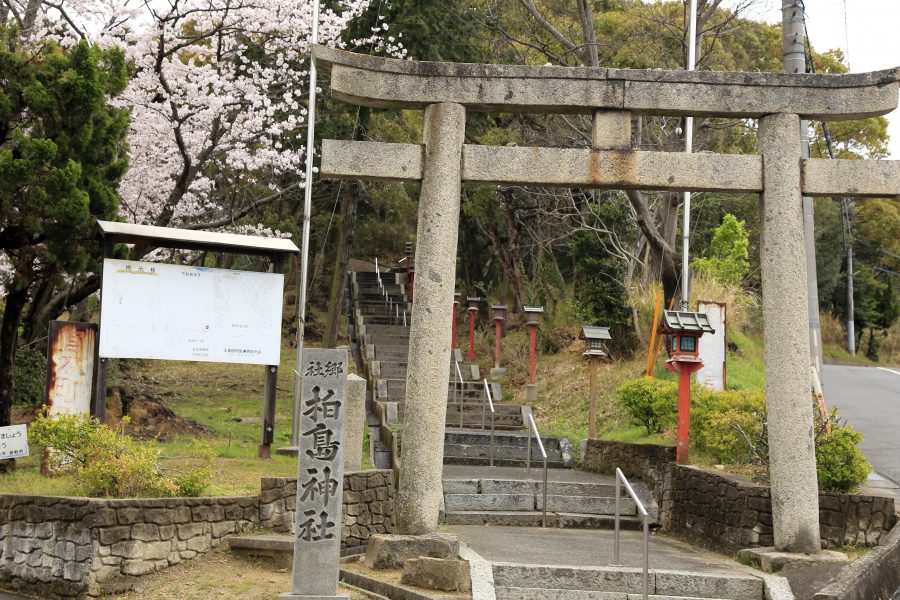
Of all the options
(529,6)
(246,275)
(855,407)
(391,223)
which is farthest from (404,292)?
(246,275)

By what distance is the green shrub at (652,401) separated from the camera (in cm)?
1552

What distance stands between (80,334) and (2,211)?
1761 mm

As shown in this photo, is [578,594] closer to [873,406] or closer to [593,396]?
[593,396]

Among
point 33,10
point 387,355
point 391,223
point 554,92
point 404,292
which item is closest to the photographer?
point 554,92

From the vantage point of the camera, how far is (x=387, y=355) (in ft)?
75.5

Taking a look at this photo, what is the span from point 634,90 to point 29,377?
11471 mm

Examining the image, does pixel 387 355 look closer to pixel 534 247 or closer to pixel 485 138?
pixel 485 138

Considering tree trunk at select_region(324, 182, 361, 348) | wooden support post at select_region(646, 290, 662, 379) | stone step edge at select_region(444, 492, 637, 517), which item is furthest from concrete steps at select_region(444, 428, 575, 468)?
tree trunk at select_region(324, 182, 361, 348)

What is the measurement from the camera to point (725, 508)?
37.5 feet

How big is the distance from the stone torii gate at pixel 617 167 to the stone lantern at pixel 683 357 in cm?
266

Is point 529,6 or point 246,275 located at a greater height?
point 529,6

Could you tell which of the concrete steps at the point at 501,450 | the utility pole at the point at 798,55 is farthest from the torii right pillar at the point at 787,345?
the concrete steps at the point at 501,450

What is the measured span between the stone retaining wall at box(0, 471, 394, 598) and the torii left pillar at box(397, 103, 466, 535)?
1.77 metres

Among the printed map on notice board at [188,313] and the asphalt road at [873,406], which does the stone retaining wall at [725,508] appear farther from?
the printed map on notice board at [188,313]
